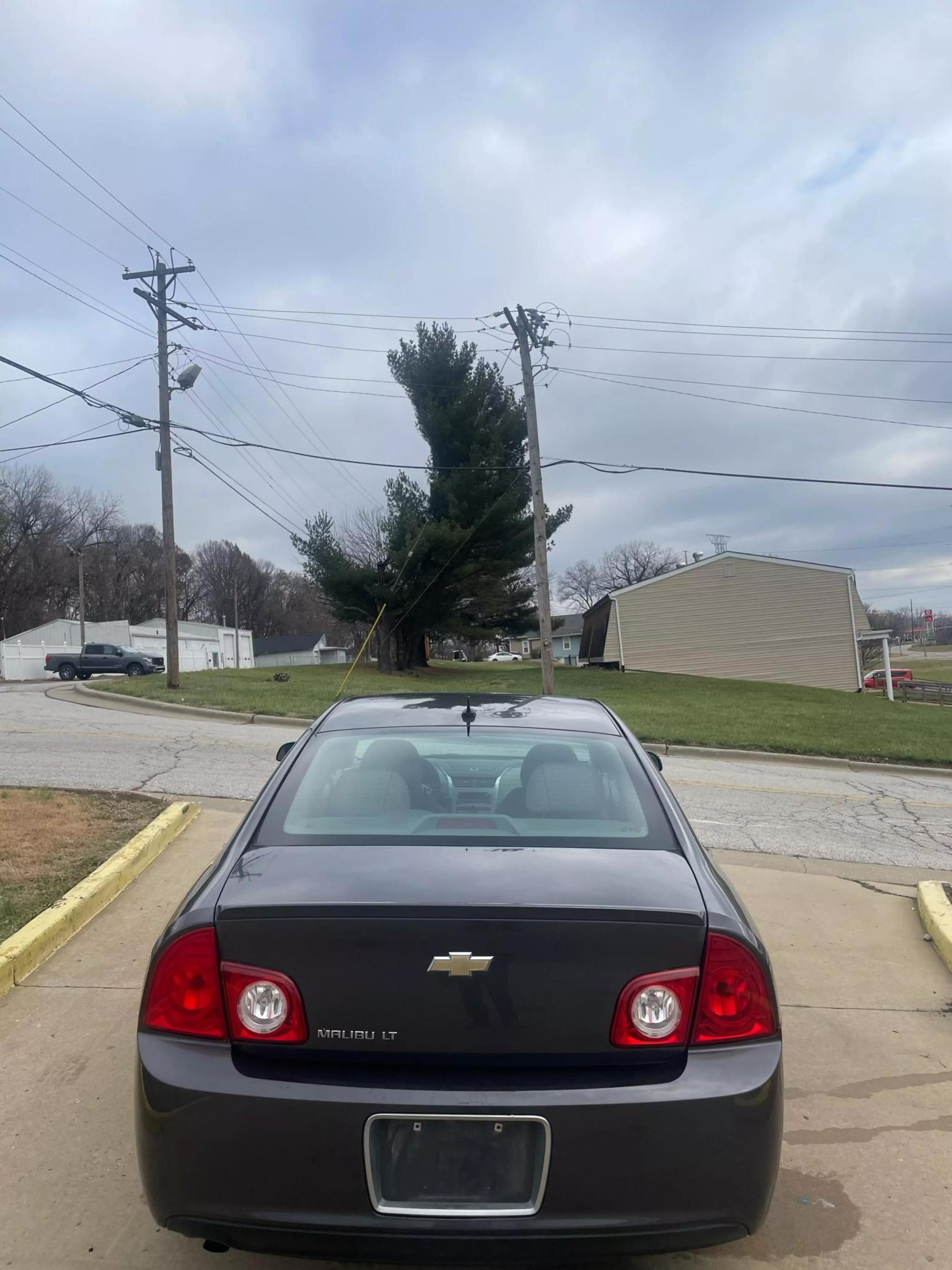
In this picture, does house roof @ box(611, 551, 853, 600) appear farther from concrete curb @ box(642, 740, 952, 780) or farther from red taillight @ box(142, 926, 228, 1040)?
red taillight @ box(142, 926, 228, 1040)

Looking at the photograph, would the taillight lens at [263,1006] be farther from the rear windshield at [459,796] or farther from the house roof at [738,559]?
the house roof at [738,559]

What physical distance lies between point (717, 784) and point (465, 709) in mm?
8477

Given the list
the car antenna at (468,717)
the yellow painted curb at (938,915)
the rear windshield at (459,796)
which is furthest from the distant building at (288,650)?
the rear windshield at (459,796)

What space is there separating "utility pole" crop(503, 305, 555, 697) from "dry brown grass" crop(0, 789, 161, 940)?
14892 millimetres

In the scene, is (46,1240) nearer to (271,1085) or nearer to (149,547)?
(271,1085)

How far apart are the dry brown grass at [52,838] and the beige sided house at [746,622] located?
3590cm

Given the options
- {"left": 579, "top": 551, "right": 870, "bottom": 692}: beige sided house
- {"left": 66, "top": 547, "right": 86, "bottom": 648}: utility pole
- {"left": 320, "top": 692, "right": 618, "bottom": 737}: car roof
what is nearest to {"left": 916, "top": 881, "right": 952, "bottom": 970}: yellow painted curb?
{"left": 320, "top": 692, "right": 618, "bottom": 737}: car roof

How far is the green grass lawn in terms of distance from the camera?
15938 mm

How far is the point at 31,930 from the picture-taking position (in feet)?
15.8

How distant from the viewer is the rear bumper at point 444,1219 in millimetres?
2090

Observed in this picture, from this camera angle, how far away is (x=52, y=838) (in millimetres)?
6750

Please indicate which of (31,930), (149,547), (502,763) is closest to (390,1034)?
(502,763)

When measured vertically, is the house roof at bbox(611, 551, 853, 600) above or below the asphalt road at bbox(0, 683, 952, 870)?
above

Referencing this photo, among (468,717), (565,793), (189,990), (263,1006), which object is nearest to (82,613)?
(468,717)
